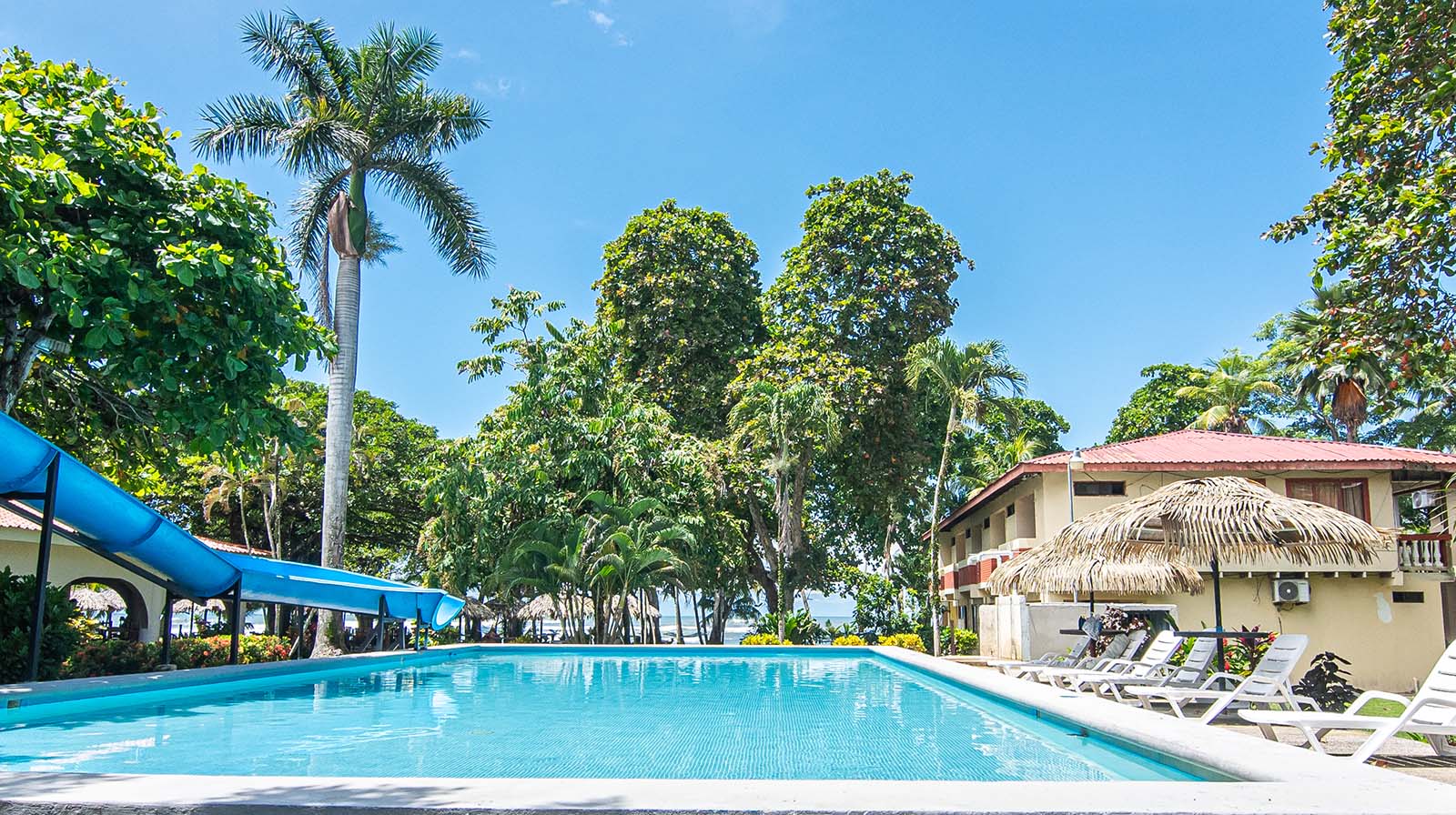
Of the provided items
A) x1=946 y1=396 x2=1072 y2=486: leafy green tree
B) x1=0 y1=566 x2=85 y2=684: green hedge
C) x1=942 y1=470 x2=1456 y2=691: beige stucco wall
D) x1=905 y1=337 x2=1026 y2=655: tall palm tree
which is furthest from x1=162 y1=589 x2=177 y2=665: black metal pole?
x1=946 y1=396 x2=1072 y2=486: leafy green tree

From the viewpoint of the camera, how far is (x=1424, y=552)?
21.6 m

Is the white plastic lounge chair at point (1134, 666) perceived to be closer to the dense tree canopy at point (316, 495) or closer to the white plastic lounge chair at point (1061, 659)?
the white plastic lounge chair at point (1061, 659)

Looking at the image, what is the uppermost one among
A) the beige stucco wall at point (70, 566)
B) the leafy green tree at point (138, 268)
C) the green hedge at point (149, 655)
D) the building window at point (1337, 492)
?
the leafy green tree at point (138, 268)

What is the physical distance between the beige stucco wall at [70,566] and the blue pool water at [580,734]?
6254mm

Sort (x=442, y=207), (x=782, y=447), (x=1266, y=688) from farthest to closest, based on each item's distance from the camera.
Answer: (x=782, y=447) < (x=442, y=207) < (x=1266, y=688)

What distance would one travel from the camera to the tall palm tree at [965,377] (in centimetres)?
2792

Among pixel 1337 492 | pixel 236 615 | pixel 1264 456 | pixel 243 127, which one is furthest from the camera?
pixel 1337 492

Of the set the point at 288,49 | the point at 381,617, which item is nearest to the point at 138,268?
the point at 381,617

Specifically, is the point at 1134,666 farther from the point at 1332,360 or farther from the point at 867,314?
the point at 867,314

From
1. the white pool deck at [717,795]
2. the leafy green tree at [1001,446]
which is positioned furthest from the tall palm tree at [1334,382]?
the white pool deck at [717,795]

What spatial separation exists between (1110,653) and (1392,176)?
668cm

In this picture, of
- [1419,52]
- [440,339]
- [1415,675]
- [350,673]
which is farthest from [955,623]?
[1419,52]

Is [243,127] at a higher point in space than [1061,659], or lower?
higher

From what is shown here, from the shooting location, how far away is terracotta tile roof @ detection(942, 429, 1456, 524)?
22047 millimetres
